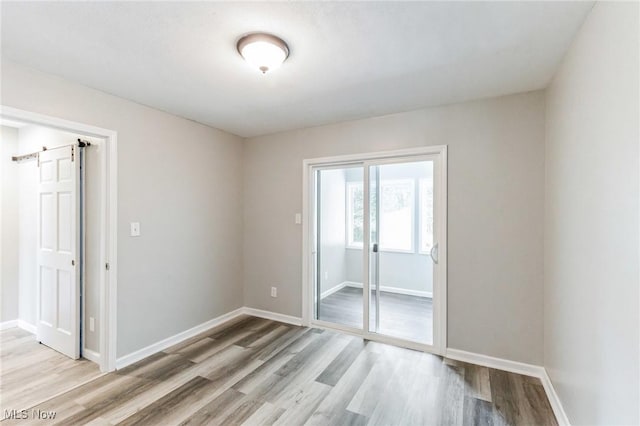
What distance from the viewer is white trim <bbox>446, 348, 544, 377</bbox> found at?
96.6 inches

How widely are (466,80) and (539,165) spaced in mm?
968

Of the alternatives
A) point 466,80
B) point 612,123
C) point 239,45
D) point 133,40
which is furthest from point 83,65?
point 612,123

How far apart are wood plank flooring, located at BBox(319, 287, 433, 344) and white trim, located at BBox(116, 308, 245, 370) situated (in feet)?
4.08

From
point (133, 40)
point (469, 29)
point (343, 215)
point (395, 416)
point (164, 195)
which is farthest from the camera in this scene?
point (343, 215)

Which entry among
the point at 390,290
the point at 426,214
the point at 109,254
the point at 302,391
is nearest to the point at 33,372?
the point at 109,254

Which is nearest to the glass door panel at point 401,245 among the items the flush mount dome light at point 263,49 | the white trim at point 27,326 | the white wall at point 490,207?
the white wall at point 490,207

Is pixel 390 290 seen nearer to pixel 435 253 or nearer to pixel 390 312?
pixel 390 312

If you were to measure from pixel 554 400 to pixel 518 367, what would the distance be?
1.46ft

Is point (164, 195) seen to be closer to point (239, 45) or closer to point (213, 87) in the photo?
point (213, 87)

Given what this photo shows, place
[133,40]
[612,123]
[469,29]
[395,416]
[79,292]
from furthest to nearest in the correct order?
[79,292] < [395,416] < [133,40] < [469,29] < [612,123]

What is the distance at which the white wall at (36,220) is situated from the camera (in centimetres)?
266

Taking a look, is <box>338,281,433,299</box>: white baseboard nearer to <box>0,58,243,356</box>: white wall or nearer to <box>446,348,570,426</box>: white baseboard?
<box>446,348,570,426</box>: white baseboard

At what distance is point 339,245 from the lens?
11.8 ft

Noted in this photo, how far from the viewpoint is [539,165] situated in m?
2.44
